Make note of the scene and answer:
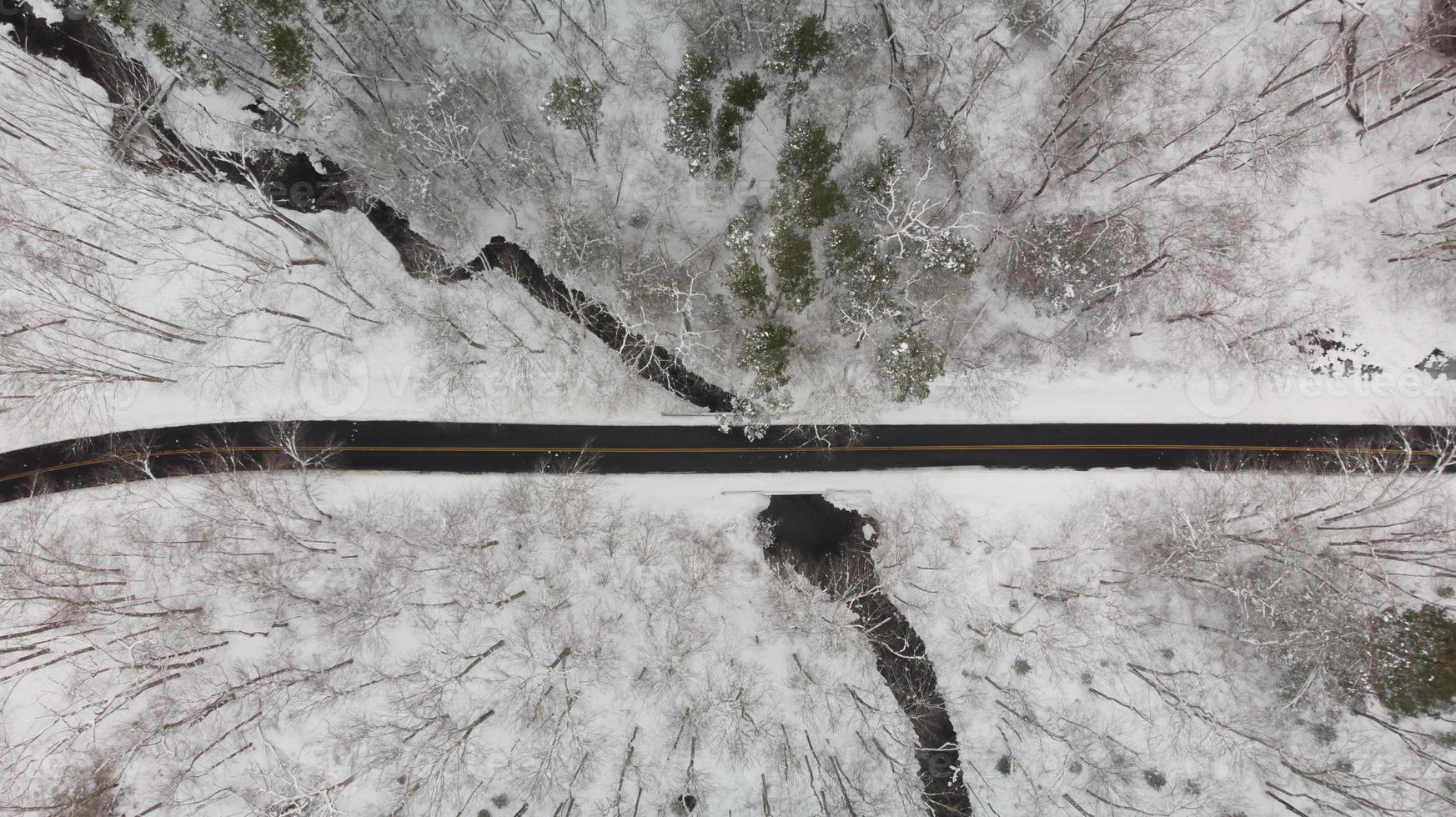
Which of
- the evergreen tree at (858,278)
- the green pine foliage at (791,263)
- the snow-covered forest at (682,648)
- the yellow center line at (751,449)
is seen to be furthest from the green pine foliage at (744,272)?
the snow-covered forest at (682,648)

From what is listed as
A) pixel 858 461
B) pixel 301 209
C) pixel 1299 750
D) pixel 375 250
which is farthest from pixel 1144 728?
pixel 301 209

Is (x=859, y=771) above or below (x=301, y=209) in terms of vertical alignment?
below

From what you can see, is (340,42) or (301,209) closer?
(340,42)

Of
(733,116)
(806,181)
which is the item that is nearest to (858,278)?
(806,181)

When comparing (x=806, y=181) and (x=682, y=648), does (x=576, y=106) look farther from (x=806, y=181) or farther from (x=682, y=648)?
(x=682, y=648)

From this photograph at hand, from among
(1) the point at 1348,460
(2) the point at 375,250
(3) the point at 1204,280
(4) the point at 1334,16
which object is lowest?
(2) the point at 375,250

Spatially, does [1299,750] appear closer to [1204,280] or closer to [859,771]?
[859,771]

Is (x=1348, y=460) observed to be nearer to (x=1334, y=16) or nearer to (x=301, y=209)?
(x=1334, y=16)
